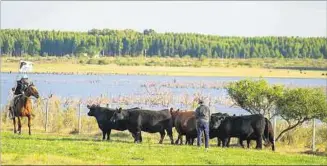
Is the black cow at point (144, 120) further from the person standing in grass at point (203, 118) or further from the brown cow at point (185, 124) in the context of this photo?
the person standing in grass at point (203, 118)

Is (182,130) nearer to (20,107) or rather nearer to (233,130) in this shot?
(233,130)

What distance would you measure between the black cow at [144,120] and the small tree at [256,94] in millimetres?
4519

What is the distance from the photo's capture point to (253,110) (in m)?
32.1

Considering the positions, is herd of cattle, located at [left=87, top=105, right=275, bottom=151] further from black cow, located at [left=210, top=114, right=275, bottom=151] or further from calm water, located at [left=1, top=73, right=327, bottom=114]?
calm water, located at [left=1, top=73, right=327, bottom=114]

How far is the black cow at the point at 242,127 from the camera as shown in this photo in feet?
89.1

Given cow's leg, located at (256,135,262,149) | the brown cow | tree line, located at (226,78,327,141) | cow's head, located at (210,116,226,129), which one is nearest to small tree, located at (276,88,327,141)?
tree line, located at (226,78,327,141)

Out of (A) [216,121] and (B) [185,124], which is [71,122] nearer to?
(B) [185,124]

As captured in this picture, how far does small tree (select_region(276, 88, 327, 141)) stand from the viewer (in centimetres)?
2988

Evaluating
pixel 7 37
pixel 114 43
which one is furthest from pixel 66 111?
pixel 114 43

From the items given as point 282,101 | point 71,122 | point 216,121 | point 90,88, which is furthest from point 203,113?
point 90,88

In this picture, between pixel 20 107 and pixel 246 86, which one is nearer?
pixel 20 107

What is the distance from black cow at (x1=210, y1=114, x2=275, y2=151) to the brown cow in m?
0.81

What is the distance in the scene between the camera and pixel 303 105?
29984 mm

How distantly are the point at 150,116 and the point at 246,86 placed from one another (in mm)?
5493
